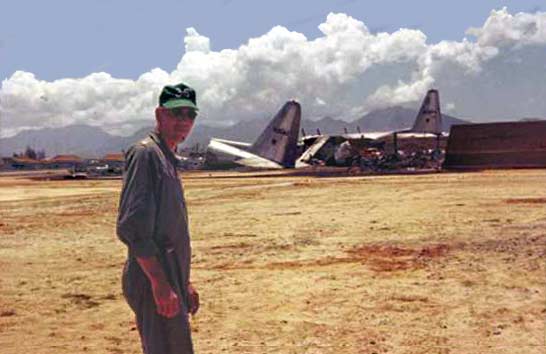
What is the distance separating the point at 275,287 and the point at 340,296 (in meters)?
1.16

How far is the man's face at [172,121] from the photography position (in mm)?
3412

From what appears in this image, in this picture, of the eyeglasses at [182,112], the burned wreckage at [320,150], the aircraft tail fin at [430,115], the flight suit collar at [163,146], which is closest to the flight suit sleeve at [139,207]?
the flight suit collar at [163,146]

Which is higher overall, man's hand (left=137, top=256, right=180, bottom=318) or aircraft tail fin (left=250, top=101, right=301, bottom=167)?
aircraft tail fin (left=250, top=101, right=301, bottom=167)

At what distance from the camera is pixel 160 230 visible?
325cm

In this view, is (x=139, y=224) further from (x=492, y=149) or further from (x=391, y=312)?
(x=492, y=149)

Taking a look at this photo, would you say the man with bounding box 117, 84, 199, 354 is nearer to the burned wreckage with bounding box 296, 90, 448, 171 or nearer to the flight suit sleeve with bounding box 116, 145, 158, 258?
the flight suit sleeve with bounding box 116, 145, 158, 258

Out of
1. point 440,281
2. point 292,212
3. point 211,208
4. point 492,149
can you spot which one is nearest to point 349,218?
point 292,212

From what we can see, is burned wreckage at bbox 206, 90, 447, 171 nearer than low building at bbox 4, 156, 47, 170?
Yes

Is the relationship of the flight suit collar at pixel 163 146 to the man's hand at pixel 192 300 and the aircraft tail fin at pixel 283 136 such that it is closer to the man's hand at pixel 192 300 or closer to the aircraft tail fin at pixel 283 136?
the man's hand at pixel 192 300

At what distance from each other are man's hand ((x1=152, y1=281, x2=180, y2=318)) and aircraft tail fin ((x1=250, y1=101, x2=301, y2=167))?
2037 inches

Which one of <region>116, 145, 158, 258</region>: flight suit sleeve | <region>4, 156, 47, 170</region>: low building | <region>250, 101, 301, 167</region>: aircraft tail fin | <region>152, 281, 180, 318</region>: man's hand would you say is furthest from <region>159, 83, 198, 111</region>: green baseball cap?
<region>4, 156, 47, 170</region>: low building

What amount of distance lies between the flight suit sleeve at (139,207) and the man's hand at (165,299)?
0.19 meters

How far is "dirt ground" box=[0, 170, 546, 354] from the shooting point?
22.5ft

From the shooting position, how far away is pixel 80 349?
6758 millimetres
